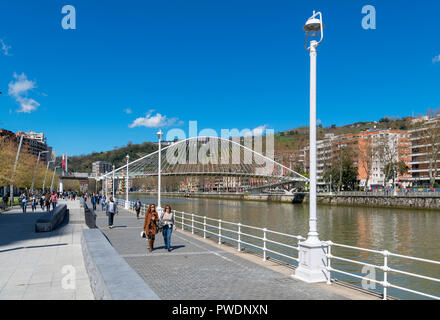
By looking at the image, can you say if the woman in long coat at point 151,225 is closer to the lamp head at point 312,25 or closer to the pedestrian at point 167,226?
the pedestrian at point 167,226

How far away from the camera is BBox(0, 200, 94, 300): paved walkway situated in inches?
321

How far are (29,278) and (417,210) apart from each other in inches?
Answer: 2230

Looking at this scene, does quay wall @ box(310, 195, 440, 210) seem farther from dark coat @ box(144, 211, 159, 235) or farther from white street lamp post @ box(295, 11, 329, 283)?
white street lamp post @ box(295, 11, 329, 283)

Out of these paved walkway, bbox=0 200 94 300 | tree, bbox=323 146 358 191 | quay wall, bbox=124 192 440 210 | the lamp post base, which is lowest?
quay wall, bbox=124 192 440 210

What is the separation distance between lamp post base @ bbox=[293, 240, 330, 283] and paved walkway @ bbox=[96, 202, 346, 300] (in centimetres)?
26

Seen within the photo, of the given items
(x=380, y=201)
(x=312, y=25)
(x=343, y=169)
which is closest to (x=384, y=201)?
(x=380, y=201)

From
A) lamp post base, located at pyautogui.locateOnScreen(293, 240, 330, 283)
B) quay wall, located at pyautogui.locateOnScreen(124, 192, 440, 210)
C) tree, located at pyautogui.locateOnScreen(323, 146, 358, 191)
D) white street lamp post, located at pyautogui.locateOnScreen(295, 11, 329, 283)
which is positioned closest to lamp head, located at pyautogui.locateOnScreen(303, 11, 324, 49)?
white street lamp post, located at pyautogui.locateOnScreen(295, 11, 329, 283)

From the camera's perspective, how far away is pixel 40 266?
11.1 meters

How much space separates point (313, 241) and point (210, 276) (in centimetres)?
252

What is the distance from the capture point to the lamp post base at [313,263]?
920cm

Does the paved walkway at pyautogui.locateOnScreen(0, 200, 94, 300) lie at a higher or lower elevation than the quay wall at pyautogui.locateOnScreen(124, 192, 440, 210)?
higher

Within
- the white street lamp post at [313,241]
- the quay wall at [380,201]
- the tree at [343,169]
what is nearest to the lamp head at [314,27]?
the white street lamp post at [313,241]

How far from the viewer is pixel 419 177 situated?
315 ft
